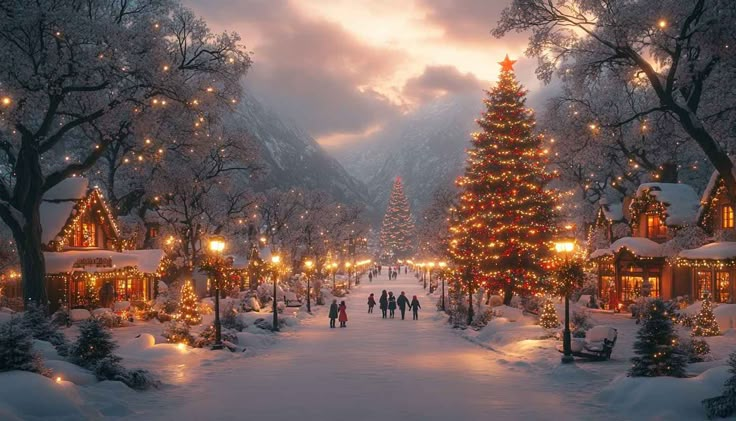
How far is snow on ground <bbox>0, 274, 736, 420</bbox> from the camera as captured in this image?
12.8 m

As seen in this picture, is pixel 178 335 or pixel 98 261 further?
pixel 98 261

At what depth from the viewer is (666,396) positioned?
43.2 feet

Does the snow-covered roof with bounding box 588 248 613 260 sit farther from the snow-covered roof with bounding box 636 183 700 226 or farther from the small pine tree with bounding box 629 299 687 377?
the small pine tree with bounding box 629 299 687 377

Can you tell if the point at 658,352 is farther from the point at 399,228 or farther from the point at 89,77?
the point at 399,228

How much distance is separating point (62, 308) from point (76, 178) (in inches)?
369

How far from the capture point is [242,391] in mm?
15477

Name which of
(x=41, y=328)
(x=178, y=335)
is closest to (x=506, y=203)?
(x=178, y=335)

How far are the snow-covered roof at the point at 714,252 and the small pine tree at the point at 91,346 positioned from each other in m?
28.0

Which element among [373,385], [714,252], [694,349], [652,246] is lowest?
[373,385]

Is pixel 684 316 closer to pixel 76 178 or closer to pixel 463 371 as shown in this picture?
pixel 463 371

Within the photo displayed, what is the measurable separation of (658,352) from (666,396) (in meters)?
2.16

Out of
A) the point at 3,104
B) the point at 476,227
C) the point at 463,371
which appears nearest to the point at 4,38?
the point at 3,104

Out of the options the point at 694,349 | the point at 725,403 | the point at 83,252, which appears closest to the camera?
the point at 725,403

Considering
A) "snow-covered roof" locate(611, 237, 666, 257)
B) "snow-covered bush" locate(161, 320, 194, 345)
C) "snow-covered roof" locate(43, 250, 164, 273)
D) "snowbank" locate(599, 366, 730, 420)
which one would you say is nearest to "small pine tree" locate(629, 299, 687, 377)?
"snowbank" locate(599, 366, 730, 420)
